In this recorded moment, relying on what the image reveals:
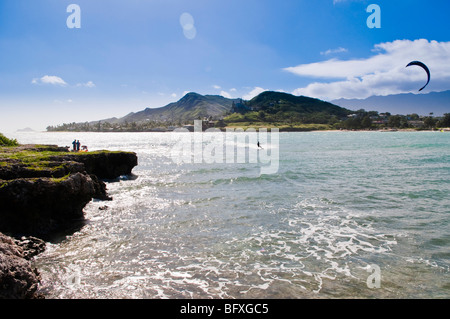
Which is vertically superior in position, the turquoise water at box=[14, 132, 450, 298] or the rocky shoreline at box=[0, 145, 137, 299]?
the rocky shoreline at box=[0, 145, 137, 299]

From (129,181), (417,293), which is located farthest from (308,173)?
(417,293)

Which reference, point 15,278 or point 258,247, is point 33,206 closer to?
point 15,278

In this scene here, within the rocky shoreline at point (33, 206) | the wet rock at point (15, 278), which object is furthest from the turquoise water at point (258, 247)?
the rocky shoreline at point (33, 206)

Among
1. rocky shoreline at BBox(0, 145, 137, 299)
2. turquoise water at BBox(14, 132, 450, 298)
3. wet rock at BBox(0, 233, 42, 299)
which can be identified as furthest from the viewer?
turquoise water at BBox(14, 132, 450, 298)

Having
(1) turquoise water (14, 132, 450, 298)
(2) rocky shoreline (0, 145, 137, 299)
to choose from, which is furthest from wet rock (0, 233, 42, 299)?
(1) turquoise water (14, 132, 450, 298)

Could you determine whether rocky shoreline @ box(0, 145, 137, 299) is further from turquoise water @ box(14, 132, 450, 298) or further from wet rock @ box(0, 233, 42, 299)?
turquoise water @ box(14, 132, 450, 298)

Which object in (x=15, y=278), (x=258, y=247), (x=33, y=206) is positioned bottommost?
(x=258, y=247)

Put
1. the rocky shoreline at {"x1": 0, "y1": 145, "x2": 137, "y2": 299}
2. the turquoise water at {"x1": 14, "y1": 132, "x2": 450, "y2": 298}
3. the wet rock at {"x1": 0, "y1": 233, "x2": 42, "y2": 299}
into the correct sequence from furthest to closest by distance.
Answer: the turquoise water at {"x1": 14, "y1": 132, "x2": 450, "y2": 298} < the rocky shoreline at {"x1": 0, "y1": 145, "x2": 137, "y2": 299} < the wet rock at {"x1": 0, "y1": 233, "x2": 42, "y2": 299}

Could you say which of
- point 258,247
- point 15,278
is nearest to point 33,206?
point 15,278

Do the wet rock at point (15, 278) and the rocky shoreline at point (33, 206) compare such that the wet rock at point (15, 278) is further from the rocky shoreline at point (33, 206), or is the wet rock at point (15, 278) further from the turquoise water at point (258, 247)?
the turquoise water at point (258, 247)

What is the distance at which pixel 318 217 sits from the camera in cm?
1520
